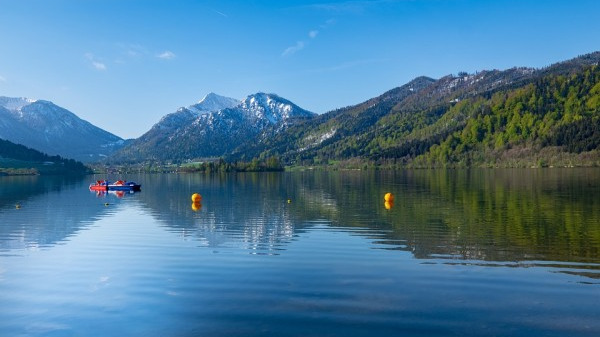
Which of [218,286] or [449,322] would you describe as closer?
[449,322]

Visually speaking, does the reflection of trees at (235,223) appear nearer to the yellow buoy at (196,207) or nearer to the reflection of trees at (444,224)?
the reflection of trees at (444,224)

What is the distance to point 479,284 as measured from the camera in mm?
29594

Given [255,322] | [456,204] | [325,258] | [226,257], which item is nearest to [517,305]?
[255,322]

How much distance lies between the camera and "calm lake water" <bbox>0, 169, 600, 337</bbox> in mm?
23266

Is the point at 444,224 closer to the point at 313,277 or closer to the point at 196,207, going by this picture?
the point at 313,277

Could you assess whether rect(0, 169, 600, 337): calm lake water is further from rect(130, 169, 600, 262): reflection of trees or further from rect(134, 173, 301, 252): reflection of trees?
rect(134, 173, 301, 252): reflection of trees

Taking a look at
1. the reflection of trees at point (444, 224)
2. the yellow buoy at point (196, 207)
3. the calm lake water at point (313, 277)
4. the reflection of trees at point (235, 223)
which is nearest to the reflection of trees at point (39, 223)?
the calm lake water at point (313, 277)

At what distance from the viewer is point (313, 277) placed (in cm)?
3259

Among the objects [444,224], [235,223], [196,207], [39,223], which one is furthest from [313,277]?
[196,207]

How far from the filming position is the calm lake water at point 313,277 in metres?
23.3

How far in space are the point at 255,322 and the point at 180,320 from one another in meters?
3.83

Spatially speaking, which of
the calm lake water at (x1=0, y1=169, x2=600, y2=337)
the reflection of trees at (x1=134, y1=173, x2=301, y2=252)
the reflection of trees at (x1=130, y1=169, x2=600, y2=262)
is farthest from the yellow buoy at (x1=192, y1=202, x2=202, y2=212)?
the calm lake water at (x1=0, y1=169, x2=600, y2=337)

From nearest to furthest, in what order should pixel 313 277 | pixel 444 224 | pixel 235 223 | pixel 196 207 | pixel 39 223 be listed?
pixel 313 277 < pixel 444 224 < pixel 235 223 < pixel 39 223 < pixel 196 207

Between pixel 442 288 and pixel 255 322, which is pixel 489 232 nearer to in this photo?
pixel 442 288
